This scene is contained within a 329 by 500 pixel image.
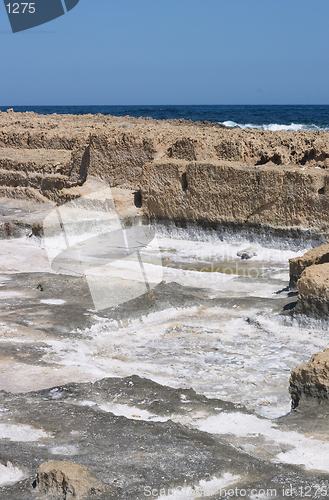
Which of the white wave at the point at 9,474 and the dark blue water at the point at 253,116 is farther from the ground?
the dark blue water at the point at 253,116

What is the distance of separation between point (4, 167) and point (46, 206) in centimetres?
207

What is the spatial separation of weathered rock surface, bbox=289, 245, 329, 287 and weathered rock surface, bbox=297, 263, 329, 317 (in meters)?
0.64

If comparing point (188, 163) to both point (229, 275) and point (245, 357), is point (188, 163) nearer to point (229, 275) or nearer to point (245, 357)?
point (229, 275)

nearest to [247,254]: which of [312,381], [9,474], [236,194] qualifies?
[236,194]

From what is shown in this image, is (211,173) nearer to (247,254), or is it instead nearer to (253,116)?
(247,254)

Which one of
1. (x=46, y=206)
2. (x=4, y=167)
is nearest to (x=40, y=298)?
(x=46, y=206)

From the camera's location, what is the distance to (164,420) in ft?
9.82

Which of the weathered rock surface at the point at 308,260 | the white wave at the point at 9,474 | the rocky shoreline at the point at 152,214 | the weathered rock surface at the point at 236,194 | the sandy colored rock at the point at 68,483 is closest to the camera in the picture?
the sandy colored rock at the point at 68,483

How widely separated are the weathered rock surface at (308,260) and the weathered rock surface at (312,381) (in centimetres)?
215

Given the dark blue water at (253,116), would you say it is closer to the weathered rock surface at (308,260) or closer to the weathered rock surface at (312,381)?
the weathered rock surface at (308,260)

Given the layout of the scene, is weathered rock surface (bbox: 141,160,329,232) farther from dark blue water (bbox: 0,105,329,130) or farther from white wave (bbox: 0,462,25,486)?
dark blue water (bbox: 0,105,329,130)

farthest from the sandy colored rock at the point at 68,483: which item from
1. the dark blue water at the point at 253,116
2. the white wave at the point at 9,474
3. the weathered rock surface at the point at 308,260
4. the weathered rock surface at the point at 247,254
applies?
the dark blue water at the point at 253,116

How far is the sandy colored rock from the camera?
2076mm

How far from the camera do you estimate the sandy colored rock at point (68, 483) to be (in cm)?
208
